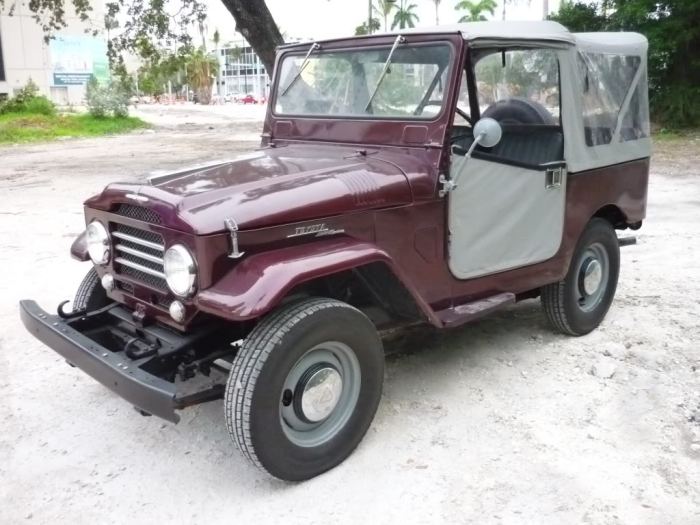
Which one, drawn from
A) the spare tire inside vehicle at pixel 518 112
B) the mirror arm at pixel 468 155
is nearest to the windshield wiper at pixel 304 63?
the spare tire inside vehicle at pixel 518 112

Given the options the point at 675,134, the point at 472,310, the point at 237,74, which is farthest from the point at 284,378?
the point at 237,74

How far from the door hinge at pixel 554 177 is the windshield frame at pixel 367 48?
2.94ft

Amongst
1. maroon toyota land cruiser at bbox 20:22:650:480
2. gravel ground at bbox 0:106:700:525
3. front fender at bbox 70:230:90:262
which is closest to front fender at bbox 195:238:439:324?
maroon toyota land cruiser at bbox 20:22:650:480

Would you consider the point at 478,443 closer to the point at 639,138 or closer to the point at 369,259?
the point at 369,259

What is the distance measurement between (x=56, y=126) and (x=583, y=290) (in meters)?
24.2

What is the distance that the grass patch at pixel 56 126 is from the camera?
23.0 metres

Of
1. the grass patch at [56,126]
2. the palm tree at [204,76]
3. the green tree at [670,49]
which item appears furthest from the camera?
the palm tree at [204,76]

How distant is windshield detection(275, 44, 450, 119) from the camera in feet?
12.5

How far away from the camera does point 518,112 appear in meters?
4.77

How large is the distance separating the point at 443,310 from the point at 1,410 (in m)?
2.52

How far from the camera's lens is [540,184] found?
4.18m

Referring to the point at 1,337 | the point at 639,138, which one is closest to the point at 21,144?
the point at 1,337

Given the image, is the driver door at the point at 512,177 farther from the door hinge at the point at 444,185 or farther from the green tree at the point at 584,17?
the green tree at the point at 584,17

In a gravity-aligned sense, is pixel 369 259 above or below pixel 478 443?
above
